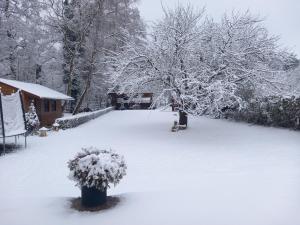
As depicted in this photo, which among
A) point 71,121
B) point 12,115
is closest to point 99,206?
point 12,115

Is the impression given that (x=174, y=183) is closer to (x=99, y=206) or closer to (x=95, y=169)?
(x=99, y=206)

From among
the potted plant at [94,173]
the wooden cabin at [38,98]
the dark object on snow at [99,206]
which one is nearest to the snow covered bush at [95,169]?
the potted plant at [94,173]

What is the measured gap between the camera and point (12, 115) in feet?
49.2

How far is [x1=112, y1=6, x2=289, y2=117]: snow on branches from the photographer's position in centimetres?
1934

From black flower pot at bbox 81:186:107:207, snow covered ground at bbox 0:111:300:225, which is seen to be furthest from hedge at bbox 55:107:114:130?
black flower pot at bbox 81:186:107:207

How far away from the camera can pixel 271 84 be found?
1992 centimetres

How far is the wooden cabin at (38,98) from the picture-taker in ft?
75.4

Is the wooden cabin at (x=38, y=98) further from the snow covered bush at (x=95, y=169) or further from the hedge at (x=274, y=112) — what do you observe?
the snow covered bush at (x=95, y=169)

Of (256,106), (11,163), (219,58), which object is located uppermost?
(219,58)

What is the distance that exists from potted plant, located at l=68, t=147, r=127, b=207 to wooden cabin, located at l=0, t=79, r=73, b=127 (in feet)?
53.7

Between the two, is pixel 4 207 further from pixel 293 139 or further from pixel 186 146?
pixel 293 139

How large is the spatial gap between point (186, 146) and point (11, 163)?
290 inches

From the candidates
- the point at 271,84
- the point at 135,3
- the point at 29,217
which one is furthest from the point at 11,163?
the point at 135,3

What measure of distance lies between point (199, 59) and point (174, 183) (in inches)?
489
